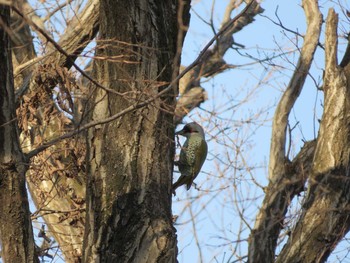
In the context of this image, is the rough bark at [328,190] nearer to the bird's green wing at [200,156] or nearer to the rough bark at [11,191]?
the bird's green wing at [200,156]

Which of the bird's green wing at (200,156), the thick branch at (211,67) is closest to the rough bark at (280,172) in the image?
the bird's green wing at (200,156)

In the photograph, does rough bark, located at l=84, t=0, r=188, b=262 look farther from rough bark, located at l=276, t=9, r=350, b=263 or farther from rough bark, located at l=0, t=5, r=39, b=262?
rough bark, located at l=276, t=9, r=350, b=263

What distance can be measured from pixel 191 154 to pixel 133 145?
114 inches

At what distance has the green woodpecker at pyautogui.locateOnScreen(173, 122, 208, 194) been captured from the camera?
653 cm

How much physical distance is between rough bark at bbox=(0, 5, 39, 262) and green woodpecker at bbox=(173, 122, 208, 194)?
9.82 feet

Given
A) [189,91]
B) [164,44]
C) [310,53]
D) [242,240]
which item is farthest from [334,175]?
[189,91]

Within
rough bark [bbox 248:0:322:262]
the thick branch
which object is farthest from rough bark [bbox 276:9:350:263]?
the thick branch

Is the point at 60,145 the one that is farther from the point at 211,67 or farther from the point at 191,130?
the point at 211,67

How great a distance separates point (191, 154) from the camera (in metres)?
6.71

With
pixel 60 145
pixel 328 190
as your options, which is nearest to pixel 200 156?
pixel 60 145

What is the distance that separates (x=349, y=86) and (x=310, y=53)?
1.52 metres

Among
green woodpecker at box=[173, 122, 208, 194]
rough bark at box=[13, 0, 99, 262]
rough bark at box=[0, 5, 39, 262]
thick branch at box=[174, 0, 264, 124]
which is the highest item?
thick branch at box=[174, 0, 264, 124]

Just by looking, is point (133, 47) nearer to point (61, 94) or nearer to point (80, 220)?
point (61, 94)

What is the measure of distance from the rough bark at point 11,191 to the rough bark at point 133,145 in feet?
1.38
